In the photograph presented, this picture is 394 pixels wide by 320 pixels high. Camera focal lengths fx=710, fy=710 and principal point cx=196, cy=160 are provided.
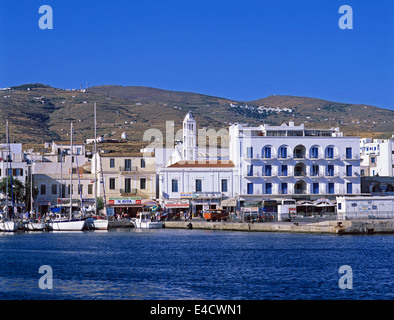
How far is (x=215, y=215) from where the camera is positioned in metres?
75.1

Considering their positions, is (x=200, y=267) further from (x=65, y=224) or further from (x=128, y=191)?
(x=128, y=191)

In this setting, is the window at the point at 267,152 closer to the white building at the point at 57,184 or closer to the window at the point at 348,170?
the window at the point at 348,170

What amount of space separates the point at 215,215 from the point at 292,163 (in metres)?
11.9

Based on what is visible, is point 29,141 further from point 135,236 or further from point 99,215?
point 135,236

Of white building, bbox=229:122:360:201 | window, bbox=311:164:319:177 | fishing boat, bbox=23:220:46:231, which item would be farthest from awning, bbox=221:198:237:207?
fishing boat, bbox=23:220:46:231

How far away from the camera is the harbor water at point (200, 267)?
30.4 meters

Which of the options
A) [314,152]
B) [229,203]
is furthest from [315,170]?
[229,203]

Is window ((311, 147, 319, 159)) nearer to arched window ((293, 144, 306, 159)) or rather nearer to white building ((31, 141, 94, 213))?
arched window ((293, 144, 306, 159))

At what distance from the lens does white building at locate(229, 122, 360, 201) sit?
3157 inches

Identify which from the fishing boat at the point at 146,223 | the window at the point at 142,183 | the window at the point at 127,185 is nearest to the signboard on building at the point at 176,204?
the fishing boat at the point at 146,223

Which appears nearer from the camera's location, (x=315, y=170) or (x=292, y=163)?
(x=292, y=163)

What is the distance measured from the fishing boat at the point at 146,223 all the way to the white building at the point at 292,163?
11.1m

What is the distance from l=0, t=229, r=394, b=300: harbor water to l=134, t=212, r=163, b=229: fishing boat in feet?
43.4
